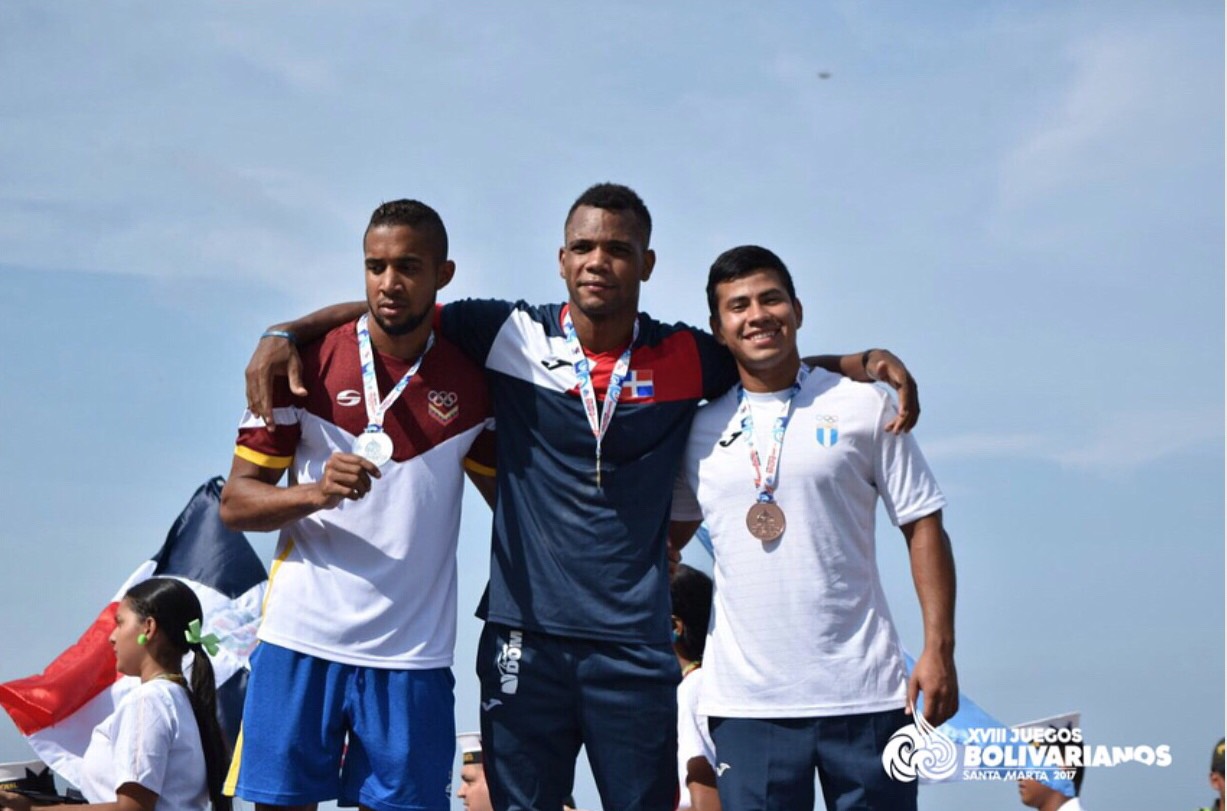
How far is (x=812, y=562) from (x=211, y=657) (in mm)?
5498

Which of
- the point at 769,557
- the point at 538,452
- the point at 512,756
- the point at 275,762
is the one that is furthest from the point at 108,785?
the point at 769,557

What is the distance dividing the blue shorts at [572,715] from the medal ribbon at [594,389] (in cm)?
66

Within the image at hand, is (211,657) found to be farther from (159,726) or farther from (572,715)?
(572,715)

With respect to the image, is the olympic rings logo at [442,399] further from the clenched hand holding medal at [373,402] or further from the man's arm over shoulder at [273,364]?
the man's arm over shoulder at [273,364]

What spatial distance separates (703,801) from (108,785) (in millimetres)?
2966

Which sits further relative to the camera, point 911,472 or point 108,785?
point 108,785

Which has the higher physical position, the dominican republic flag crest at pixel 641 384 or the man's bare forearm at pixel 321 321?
the man's bare forearm at pixel 321 321

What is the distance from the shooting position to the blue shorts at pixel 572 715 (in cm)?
519

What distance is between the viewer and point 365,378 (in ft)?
17.4

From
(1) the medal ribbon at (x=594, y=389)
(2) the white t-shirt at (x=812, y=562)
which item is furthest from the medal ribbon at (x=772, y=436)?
(1) the medal ribbon at (x=594, y=389)

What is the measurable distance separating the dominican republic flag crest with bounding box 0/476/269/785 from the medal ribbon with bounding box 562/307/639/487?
14.8 ft

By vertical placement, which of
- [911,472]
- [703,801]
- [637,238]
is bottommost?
[703,801]

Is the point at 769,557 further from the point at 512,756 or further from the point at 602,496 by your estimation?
the point at 512,756

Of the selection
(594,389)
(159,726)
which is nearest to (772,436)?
(594,389)
